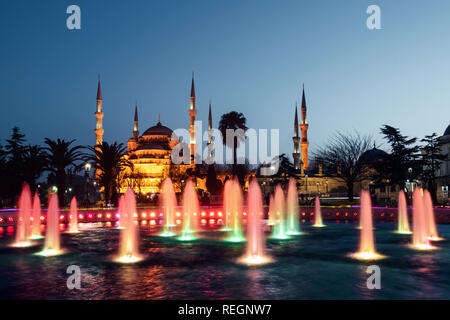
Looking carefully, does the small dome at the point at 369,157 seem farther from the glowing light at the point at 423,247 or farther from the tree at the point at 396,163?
the glowing light at the point at 423,247

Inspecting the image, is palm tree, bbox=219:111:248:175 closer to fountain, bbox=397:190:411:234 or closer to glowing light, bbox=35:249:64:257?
fountain, bbox=397:190:411:234

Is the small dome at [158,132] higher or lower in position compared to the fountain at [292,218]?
higher

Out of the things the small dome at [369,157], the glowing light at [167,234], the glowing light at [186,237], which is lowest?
the glowing light at [186,237]

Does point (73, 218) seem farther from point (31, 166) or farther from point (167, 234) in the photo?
point (31, 166)

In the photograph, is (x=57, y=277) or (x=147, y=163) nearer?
(x=57, y=277)

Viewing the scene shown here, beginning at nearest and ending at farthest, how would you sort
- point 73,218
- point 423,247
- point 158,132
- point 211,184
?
point 423,247, point 73,218, point 211,184, point 158,132

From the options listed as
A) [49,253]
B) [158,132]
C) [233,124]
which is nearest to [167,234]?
[49,253]

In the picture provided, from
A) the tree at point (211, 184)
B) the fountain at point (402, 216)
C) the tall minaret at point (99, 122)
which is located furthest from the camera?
the tall minaret at point (99, 122)

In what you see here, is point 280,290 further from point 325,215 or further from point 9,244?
point 325,215

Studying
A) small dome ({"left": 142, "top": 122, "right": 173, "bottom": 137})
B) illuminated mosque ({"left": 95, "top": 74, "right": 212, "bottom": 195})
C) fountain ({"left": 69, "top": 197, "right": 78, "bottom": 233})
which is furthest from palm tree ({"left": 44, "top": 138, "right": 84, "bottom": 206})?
small dome ({"left": 142, "top": 122, "right": 173, "bottom": 137})

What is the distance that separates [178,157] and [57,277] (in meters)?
80.3

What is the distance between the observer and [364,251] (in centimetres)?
1336

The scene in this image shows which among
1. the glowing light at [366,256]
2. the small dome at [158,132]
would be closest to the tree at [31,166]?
the glowing light at [366,256]

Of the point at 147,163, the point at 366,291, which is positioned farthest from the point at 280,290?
the point at 147,163
